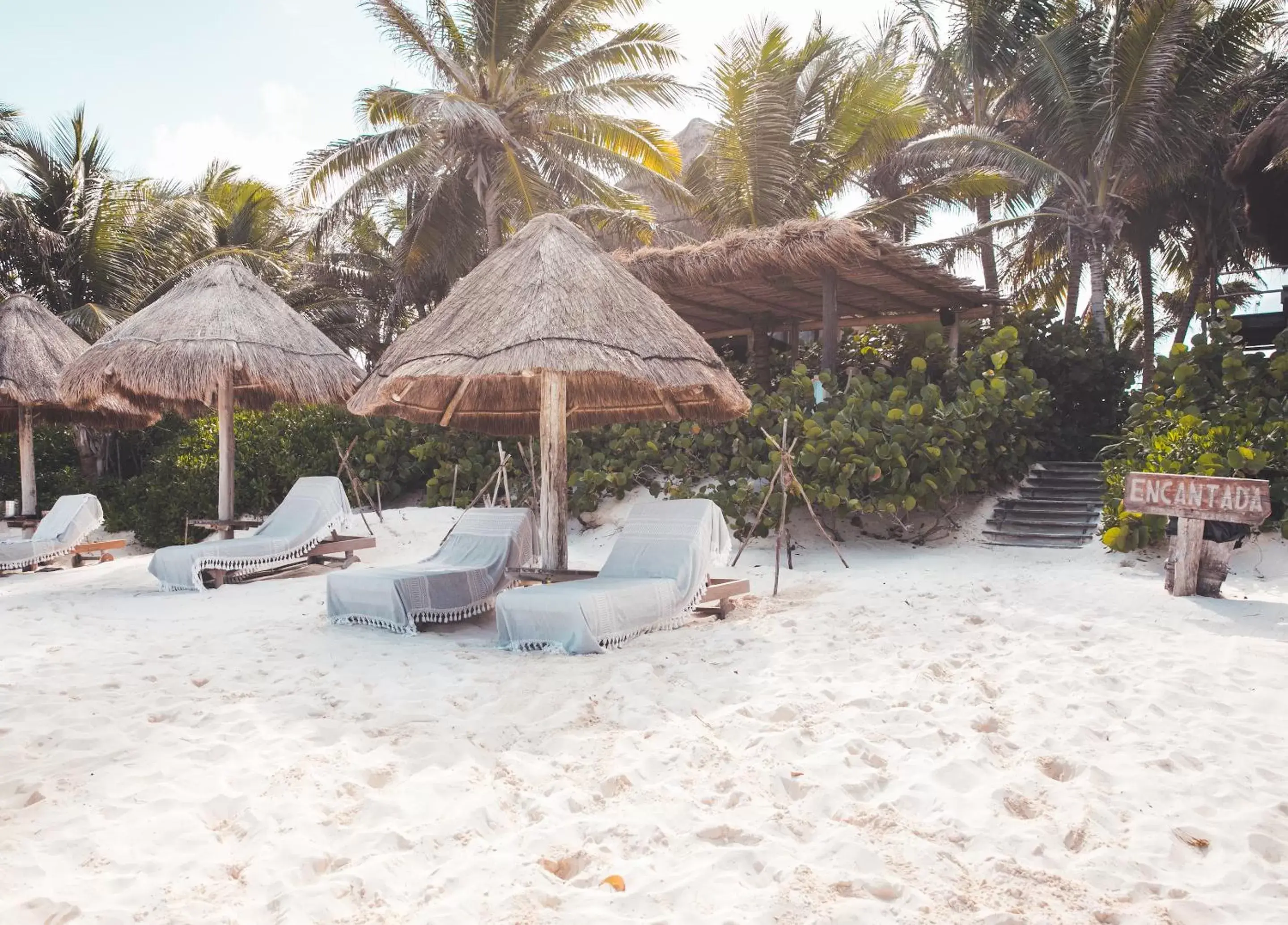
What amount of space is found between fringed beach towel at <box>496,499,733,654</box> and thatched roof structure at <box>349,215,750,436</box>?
33.4 inches

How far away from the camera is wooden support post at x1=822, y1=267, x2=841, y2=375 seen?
880 centimetres

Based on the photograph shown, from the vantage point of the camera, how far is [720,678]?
3766 millimetres

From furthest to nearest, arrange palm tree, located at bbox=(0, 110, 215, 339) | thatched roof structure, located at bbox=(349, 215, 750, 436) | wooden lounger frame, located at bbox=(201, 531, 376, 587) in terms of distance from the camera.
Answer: palm tree, located at bbox=(0, 110, 215, 339) < wooden lounger frame, located at bbox=(201, 531, 376, 587) < thatched roof structure, located at bbox=(349, 215, 750, 436)

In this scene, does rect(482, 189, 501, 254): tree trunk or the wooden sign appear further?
rect(482, 189, 501, 254): tree trunk

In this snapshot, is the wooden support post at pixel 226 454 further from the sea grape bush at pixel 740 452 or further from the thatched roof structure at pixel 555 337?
the thatched roof structure at pixel 555 337

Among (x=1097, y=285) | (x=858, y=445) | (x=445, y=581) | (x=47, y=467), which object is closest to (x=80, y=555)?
(x=47, y=467)

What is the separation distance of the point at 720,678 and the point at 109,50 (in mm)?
5714

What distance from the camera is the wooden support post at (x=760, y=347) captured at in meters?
10.4

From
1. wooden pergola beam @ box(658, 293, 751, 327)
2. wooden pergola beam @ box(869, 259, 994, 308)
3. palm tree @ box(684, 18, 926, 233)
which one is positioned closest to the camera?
wooden pergola beam @ box(869, 259, 994, 308)

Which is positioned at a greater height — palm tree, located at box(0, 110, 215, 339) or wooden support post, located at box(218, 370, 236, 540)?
palm tree, located at box(0, 110, 215, 339)

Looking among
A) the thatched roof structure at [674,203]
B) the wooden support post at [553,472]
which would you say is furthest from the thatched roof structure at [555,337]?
the thatched roof structure at [674,203]

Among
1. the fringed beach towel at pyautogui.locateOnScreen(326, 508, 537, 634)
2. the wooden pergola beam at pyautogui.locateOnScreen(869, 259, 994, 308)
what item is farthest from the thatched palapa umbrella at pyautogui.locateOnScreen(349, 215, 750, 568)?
the wooden pergola beam at pyautogui.locateOnScreen(869, 259, 994, 308)

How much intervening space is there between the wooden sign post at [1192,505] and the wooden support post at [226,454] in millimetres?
7206

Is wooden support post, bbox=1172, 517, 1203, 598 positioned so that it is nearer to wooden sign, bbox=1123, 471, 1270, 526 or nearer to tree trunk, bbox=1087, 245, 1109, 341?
wooden sign, bbox=1123, 471, 1270, 526
